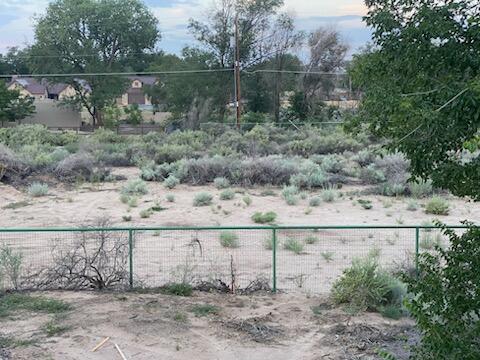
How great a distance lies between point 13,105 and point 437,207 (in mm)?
54084

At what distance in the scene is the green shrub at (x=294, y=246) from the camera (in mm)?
15906

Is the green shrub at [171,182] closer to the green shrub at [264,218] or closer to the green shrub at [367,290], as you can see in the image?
the green shrub at [264,218]

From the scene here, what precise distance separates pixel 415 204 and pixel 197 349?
49.3ft

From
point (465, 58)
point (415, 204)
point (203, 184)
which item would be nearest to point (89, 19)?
point (203, 184)

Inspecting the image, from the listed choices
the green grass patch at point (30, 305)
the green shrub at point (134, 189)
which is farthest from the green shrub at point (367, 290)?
the green shrub at point (134, 189)

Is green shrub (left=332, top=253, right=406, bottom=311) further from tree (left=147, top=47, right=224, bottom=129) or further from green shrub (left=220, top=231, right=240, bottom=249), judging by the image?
tree (left=147, top=47, right=224, bottom=129)

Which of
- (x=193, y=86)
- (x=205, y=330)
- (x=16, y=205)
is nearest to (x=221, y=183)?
(x=16, y=205)

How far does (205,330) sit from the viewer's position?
10.3 meters

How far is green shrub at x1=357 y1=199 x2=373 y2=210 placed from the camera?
75.2 feet

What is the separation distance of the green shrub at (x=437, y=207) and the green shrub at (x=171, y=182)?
430 inches

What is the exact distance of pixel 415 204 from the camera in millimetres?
22766

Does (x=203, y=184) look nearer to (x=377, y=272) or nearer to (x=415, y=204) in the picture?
(x=415, y=204)

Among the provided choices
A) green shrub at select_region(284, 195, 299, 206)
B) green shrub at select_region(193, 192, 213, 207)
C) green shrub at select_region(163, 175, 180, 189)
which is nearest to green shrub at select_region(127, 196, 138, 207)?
green shrub at select_region(193, 192, 213, 207)

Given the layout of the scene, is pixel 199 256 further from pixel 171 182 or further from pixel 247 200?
pixel 171 182
